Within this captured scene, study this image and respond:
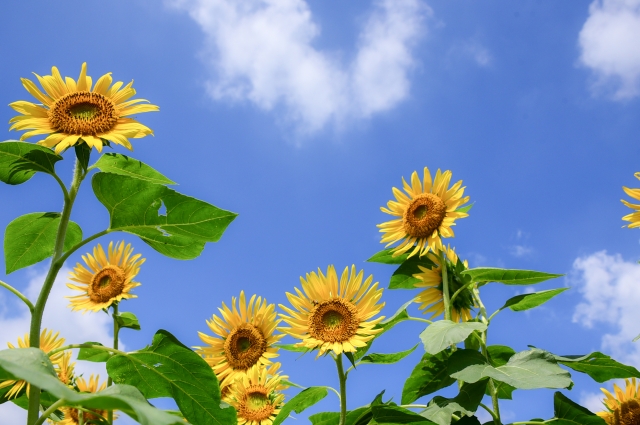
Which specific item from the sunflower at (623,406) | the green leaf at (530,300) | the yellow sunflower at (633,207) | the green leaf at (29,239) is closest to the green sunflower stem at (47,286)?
the green leaf at (29,239)

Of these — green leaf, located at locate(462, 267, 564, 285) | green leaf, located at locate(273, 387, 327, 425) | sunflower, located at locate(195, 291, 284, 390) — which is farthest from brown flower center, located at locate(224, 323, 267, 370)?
green leaf, located at locate(462, 267, 564, 285)

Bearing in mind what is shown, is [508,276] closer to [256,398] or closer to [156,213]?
[256,398]

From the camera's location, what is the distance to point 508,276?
8.87 ft

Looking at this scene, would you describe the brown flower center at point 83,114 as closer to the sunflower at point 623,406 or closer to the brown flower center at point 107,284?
the brown flower center at point 107,284

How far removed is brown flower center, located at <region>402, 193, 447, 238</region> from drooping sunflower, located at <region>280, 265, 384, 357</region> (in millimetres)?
569

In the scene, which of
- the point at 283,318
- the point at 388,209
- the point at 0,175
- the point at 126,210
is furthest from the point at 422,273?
the point at 0,175

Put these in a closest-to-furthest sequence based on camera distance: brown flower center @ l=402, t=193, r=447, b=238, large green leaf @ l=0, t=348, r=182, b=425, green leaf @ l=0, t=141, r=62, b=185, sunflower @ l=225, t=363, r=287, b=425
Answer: large green leaf @ l=0, t=348, r=182, b=425, green leaf @ l=0, t=141, r=62, b=185, sunflower @ l=225, t=363, r=287, b=425, brown flower center @ l=402, t=193, r=447, b=238

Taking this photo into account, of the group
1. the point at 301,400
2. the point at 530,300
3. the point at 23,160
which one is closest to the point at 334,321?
the point at 301,400

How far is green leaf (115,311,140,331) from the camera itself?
2.98 metres

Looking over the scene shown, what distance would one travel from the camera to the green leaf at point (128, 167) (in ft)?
6.47

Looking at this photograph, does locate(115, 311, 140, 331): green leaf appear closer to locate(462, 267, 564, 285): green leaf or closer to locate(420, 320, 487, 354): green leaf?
locate(420, 320, 487, 354): green leaf

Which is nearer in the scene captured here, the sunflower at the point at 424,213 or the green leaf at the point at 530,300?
the green leaf at the point at 530,300

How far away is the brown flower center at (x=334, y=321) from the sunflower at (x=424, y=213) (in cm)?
56

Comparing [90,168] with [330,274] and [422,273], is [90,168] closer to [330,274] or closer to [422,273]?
[330,274]
